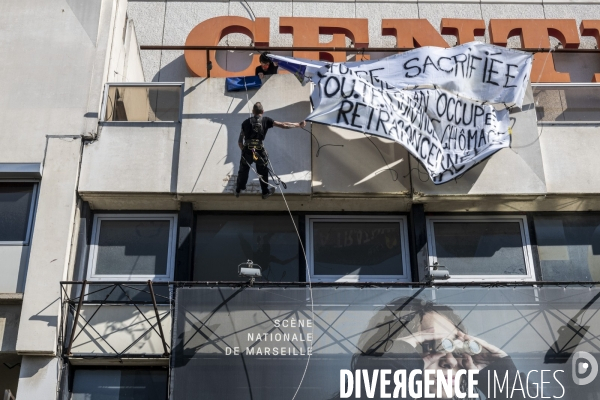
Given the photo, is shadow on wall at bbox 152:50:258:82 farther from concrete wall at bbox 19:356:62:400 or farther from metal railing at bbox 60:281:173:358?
concrete wall at bbox 19:356:62:400

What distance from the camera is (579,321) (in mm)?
12781

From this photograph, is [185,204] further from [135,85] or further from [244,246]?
[135,85]

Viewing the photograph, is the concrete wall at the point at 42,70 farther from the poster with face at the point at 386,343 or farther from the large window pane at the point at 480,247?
the large window pane at the point at 480,247

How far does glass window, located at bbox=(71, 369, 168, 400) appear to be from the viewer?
1359cm

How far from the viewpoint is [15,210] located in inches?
576

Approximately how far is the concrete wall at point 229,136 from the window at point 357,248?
3.25 feet

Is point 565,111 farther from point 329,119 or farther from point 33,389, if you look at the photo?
point 33,389

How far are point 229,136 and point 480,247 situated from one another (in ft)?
16.1

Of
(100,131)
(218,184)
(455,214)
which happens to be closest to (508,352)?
(455,214)

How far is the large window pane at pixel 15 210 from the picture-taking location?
567 inches

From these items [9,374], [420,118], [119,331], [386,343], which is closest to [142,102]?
[119,331]

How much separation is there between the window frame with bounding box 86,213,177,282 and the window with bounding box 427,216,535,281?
14.9 feet

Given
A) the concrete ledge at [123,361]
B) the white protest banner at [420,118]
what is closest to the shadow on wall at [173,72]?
the white protest banner at [420,118]

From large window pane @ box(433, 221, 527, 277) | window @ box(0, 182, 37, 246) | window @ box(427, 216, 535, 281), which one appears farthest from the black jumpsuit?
window @ box(0, 182, 37, 246)
